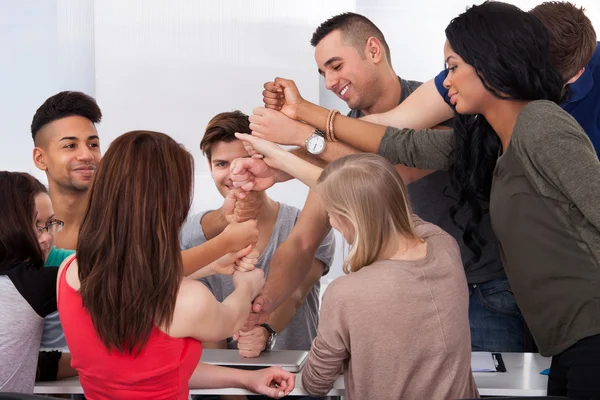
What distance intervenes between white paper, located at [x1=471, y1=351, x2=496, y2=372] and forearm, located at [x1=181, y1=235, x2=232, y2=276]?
2.53 feet

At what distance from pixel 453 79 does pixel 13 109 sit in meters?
3.54

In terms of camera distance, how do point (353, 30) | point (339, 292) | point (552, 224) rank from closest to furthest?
point (552, 224)
point (339, 292)
point (353, 30)

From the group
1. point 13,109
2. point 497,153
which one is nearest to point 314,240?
point 497,153

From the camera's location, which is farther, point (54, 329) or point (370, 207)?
point (54, 329)

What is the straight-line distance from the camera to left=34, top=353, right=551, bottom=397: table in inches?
76.5

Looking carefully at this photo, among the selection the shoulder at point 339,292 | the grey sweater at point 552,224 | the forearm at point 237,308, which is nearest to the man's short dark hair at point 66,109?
the forearm at point 237,308

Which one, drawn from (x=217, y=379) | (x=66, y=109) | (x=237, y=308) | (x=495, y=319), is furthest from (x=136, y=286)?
(x=66, y=109)

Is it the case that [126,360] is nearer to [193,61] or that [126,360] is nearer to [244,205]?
[244,205]

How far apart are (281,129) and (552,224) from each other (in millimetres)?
1144

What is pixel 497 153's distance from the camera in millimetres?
2045

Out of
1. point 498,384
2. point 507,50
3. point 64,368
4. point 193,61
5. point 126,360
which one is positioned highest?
point 507,50

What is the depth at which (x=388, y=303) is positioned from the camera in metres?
1.74

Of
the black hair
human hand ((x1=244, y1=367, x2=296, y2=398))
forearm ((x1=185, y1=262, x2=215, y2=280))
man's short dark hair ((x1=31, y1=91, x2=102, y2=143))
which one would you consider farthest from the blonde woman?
man's short dark hair ((x1=31, y1=91, x2=102, y2=143))

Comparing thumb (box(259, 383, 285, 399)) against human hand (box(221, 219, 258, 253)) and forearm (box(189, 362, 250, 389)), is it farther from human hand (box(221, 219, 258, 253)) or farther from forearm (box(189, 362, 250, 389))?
human hand (box(221, 219, 258, 253))
